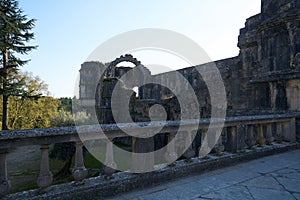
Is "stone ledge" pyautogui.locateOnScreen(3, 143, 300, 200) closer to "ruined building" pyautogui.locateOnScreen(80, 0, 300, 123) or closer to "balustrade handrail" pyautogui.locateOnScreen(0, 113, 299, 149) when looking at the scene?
"balustrade handrail" pyautogui.locateOnScreen(0, 113, 299, 149)

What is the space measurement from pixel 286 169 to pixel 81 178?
299cm

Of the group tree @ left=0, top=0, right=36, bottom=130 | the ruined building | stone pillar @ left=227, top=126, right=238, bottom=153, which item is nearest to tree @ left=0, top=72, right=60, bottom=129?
tree @ left=0, top=0, right=36, bottom=130

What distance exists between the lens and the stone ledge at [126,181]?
6.69 ft

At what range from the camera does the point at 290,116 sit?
4715 mm

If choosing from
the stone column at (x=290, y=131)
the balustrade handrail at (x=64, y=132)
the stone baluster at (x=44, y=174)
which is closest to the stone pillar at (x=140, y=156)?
the balustrade handrail at (x=64, y=132)

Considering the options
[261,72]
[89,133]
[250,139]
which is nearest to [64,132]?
[89,133]

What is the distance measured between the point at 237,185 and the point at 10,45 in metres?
14.9

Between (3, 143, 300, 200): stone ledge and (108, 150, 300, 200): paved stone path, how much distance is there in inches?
3.6

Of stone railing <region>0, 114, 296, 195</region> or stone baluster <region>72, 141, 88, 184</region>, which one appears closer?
stone railing <region>0, 114, 296, 195</region>

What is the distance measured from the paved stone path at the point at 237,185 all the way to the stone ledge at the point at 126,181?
9 cm

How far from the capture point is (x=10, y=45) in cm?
1297

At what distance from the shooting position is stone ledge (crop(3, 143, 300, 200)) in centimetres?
204

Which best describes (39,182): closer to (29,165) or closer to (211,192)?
(211,192)

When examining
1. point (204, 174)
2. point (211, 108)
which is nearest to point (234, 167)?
point (204, 174)
